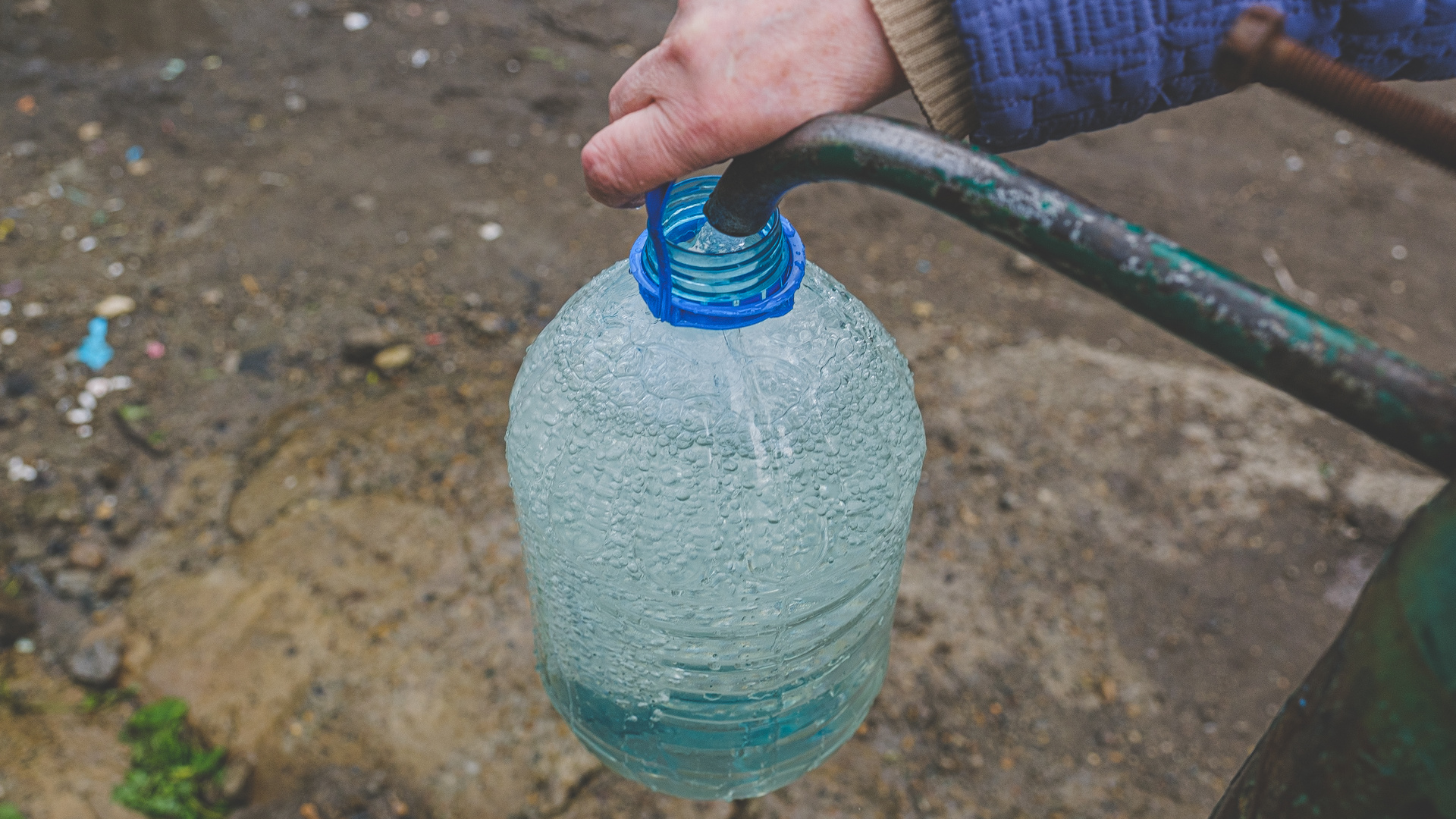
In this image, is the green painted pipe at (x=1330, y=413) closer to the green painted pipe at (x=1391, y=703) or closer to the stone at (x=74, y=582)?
the green painted pipe at (x=1391, y=703)

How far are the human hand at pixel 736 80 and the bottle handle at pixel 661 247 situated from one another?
66 mm

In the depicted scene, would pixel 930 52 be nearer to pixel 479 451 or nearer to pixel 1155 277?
pixel 1155 277

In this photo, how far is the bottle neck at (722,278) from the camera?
1114 mm

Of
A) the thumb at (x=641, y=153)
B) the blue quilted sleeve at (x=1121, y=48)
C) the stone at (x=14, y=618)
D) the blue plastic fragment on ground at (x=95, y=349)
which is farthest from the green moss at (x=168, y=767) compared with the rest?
the blue quilted sleeve at (x=1121, y=48)

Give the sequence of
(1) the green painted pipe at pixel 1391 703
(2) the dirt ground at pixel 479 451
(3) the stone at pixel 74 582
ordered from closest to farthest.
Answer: (1) the green painted pipe at pixel 1391 703, (2) the dirt ground at pixel 479 451, (3) the stone at pixel 74 582

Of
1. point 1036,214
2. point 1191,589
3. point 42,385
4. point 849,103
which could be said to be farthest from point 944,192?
point 42,385

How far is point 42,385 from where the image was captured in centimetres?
283

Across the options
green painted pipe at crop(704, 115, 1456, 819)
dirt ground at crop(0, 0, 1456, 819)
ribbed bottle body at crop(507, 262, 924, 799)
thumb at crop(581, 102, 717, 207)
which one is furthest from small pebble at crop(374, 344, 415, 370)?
green painted pipe at crop(704, 115, 1456, 819)

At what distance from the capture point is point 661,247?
110cm

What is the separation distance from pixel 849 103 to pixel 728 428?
51 centimetres

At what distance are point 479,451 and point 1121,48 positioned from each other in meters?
2.14

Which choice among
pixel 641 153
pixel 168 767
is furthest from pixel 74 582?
pixel 641 153

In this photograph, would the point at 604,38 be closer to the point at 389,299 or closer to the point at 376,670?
the point at 389,299

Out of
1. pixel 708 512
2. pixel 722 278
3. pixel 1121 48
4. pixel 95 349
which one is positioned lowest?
pixel 95 349
